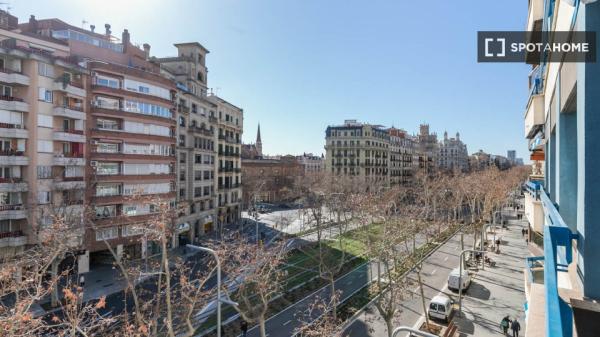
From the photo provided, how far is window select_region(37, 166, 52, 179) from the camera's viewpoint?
30.0 m

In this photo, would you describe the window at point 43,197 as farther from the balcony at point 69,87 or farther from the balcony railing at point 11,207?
the balcony at point 69,87

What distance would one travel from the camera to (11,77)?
28.4 m

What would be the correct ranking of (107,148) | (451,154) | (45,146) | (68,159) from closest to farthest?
(45,146) < (68,159) < (107,148) < (451,154)

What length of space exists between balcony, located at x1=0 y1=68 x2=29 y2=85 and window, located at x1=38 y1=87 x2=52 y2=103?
1271mm

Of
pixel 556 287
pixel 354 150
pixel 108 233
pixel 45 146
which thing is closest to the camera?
pixel 556 287

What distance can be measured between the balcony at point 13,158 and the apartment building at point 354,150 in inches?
2587

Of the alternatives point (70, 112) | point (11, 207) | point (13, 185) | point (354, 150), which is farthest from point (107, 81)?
point (354, 150)

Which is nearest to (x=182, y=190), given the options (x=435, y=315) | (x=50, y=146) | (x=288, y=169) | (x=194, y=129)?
(x=194, y=129)

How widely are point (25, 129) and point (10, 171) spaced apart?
3.70m

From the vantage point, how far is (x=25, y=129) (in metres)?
29.6

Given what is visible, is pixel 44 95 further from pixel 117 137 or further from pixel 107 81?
pixel 117 137

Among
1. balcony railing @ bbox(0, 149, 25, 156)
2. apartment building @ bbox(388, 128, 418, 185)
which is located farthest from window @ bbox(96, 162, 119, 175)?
apartment building @ bbox(388, 128, 418, 185)

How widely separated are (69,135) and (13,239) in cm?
974

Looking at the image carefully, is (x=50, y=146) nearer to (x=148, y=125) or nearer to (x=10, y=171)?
(x=10, y=171)
